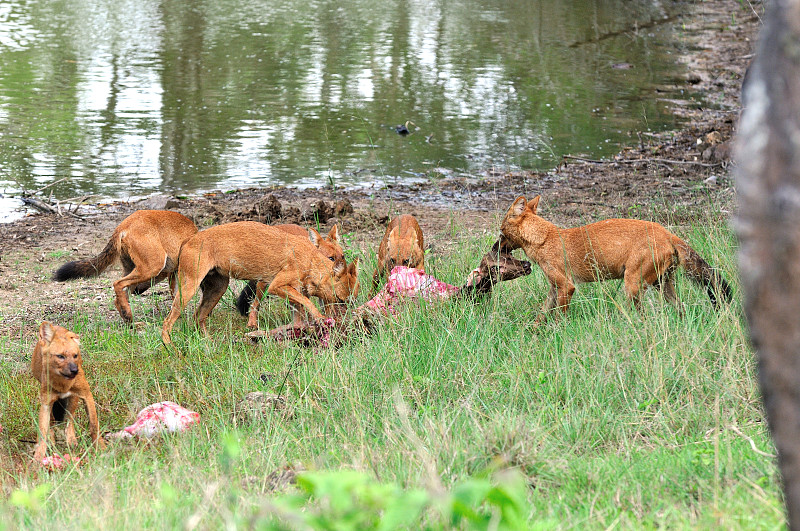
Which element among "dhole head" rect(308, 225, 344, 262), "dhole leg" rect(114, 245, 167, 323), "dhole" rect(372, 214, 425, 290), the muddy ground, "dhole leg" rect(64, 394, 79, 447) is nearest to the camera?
"dhole leg" rect(64, 394, 79, 447)

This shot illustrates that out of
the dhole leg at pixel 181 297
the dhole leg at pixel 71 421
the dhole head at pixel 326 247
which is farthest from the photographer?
the dhole head at pixel 326 247

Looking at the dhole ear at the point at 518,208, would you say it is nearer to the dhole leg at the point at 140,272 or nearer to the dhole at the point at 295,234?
the dhole at the point at 295,234

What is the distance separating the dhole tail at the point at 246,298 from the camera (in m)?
7.17

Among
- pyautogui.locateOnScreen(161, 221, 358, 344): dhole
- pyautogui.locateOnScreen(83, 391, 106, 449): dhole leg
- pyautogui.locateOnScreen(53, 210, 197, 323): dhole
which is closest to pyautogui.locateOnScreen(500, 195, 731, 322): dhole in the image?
pyautogui.locateOnScreen(161, 221, 358, 344): dhole

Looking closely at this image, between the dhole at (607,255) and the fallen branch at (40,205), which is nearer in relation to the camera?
the dhole at (607,255)

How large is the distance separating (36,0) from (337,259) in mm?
23833

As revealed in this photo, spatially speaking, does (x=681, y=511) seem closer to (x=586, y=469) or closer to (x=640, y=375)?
(x=586, y=469)

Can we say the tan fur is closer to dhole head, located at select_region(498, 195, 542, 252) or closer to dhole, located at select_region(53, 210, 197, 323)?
dhole, located at select_region(53, 210, 197, 323)

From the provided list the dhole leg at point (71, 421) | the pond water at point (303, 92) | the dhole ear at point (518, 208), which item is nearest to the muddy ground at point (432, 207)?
the pond water at point (303, 92)

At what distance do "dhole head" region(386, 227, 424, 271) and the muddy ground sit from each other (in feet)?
2.49

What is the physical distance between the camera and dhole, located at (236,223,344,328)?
22.1 ft

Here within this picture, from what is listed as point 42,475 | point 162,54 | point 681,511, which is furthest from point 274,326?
point 162,54

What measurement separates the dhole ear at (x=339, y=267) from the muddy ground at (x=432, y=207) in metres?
1.70

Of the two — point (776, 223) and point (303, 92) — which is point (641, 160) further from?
point (776, 223)
